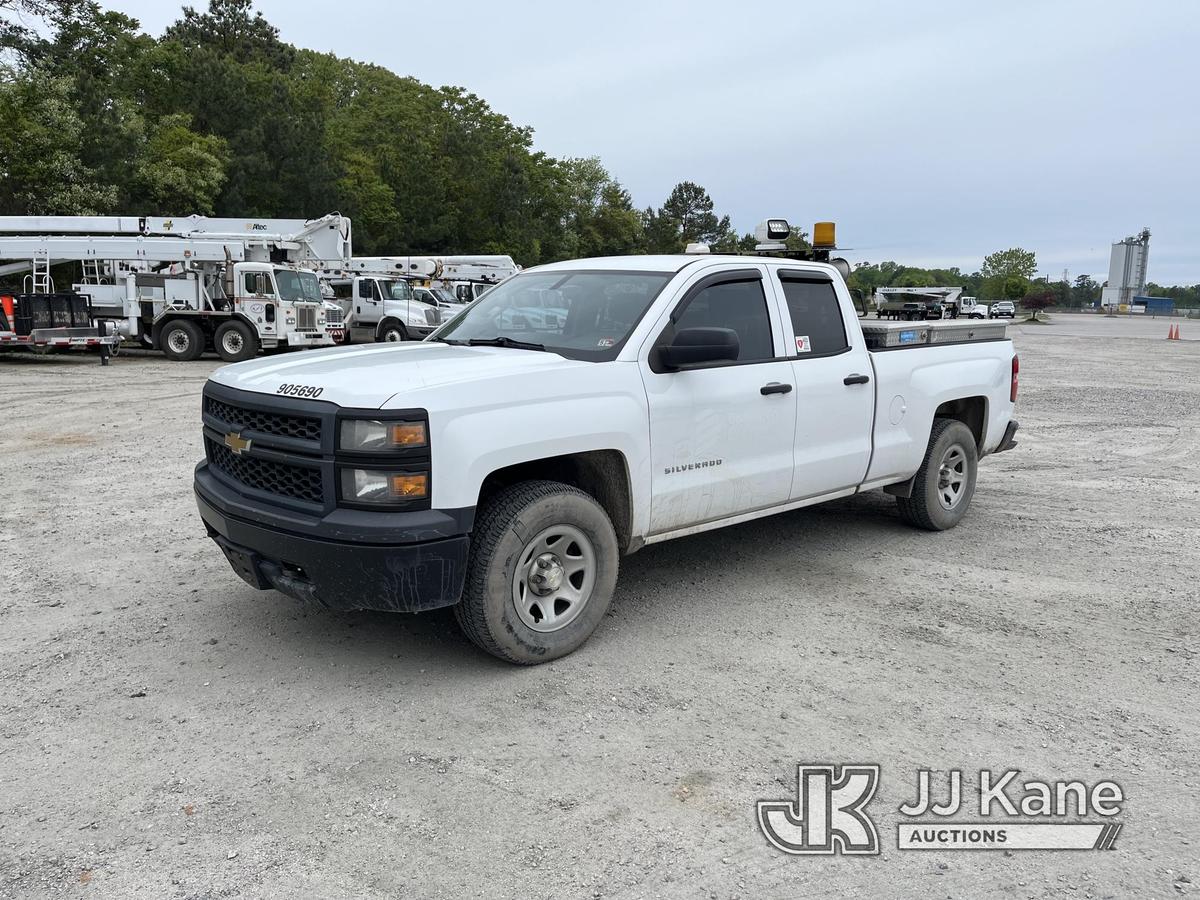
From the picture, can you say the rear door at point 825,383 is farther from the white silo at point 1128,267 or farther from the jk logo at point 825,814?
the white silo at point 1128,267

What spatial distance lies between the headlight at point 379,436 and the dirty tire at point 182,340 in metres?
20.1

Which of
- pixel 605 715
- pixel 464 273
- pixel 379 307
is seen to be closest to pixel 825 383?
pixel 605 715

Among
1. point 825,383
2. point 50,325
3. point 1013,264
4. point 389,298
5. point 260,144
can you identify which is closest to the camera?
point 825,383

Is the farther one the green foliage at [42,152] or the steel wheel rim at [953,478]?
the green foliage at [42,152]

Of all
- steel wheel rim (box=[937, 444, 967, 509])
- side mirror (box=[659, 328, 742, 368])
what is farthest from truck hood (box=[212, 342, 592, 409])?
steel wheel rim (box=[937, 444, 967, 509])

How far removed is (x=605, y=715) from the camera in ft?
12.7

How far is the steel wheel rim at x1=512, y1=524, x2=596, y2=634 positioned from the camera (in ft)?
13.8

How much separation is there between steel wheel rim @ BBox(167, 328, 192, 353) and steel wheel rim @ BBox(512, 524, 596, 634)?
20.2 metres

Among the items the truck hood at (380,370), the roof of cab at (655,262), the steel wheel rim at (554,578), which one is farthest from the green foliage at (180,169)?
the steel wheel rim at (554,578)

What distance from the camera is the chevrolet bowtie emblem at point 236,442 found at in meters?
4.23

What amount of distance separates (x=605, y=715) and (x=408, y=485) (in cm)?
125

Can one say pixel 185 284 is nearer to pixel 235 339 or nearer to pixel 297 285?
pixel 235 339

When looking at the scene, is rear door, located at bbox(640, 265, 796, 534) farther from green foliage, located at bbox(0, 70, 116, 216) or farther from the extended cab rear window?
green foliage, located at bbox(0, 70, 116, 216)

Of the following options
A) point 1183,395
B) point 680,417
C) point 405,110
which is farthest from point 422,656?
point 405,110
